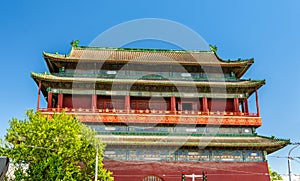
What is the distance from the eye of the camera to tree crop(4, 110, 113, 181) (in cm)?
2038

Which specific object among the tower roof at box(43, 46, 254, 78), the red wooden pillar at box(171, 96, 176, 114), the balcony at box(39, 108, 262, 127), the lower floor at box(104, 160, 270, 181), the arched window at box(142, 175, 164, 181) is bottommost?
the arched window at box(142, 175, 164, 181)

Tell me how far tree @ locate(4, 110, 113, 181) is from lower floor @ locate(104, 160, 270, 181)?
572 centimetres

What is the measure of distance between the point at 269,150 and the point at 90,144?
1551 centimetres

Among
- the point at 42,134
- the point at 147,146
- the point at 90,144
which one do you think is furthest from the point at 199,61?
the point at 42,134

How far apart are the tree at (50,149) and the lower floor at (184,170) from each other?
18.8 feet

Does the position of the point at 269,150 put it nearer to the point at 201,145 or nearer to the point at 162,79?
the point at 201,145

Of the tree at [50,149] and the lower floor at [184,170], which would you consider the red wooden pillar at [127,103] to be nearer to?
the lower floor at [184,170]

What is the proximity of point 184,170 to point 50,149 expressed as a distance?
461 inches

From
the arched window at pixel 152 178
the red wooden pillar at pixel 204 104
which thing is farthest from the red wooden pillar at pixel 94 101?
the red wooden pillar at pixel 204 104

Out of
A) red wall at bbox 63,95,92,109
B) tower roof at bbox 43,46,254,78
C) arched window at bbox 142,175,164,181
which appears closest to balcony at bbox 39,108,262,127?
red wall at bbox 63,95,92,109

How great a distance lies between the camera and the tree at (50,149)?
66.8 ft

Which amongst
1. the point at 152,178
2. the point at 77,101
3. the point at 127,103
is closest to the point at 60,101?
the point at 77,101

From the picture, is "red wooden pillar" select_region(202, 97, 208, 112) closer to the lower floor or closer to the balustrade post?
the lower floor

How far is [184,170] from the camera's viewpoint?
2884 cm
